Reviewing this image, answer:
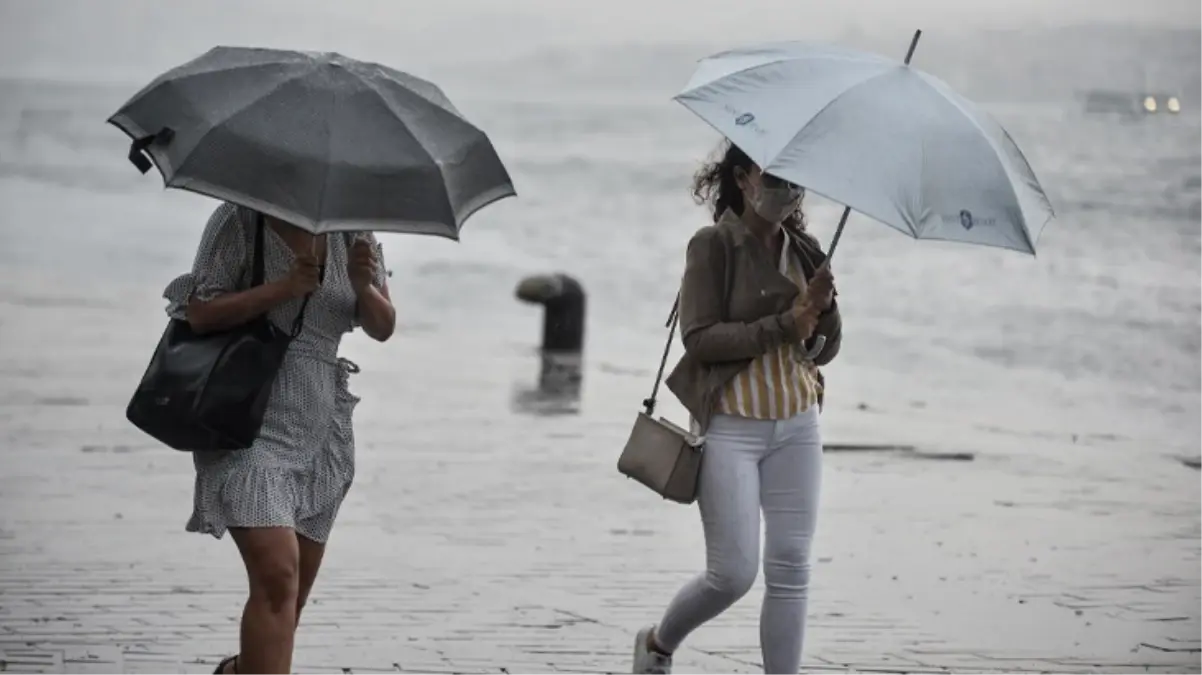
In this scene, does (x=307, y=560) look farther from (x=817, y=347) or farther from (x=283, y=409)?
(x=817, y=347)

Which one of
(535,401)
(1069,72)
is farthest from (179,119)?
(1069,72)

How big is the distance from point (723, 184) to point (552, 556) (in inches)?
118

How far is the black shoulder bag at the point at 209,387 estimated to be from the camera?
4.72 metres

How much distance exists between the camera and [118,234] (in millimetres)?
29609

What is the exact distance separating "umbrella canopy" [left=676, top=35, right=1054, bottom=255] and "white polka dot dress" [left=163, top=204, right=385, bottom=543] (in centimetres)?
94

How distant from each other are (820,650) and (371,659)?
57.5 inches

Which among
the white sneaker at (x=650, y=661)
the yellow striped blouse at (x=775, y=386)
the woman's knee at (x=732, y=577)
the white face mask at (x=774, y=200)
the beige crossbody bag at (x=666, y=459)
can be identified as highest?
the white face mask at (x=774, y=200)

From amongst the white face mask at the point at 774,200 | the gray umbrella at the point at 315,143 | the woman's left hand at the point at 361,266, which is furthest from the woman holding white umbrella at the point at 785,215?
the woman's left hand at the point at 361,266

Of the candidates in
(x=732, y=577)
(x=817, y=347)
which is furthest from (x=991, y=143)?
(x=732, y=577)

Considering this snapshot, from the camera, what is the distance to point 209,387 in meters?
4.73

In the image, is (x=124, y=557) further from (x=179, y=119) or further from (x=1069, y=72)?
(x=1069, y=72)

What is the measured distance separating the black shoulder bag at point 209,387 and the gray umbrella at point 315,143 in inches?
16.3

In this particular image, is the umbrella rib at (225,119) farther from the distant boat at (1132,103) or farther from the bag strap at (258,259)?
the distant boat at (1132,103)

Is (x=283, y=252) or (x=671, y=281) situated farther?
(x=671, y=281)
